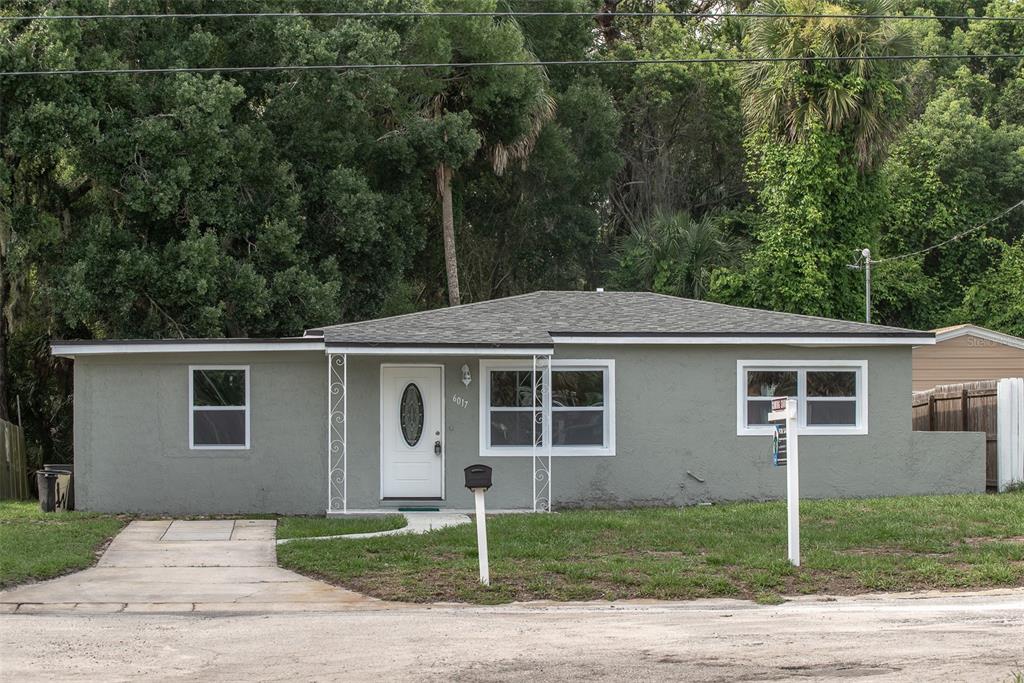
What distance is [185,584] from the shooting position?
14.5m

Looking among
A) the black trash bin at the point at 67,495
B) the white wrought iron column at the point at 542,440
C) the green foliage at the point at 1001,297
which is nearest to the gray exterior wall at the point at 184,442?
the black trash bin at the point at 67,495

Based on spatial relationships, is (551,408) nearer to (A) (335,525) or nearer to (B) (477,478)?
(A) (335,525)

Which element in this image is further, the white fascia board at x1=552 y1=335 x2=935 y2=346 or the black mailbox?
the white fascia board at x1=552 y1=335 x2=935 y2=346

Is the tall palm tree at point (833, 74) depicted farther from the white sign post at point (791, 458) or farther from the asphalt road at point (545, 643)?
the asphalt road at point (545, 643)

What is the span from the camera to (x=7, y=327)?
30641 millimetres

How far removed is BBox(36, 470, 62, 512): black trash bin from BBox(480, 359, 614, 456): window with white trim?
6.60 metres

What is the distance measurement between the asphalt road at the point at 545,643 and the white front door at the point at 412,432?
24.3ft

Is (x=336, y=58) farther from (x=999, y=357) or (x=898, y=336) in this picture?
(x=999, y=357)

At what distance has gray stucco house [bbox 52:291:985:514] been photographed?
809 inches

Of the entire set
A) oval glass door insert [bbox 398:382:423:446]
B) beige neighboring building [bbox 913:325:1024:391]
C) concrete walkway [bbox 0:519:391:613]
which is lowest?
concrete walkway [bbox 0:519:391:613]

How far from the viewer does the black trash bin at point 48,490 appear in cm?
2066

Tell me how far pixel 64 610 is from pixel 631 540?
667 centimetres

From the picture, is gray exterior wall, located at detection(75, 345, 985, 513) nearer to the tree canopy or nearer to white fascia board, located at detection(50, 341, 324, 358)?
white fascia board, located at detection(50, 341, 324, 358)

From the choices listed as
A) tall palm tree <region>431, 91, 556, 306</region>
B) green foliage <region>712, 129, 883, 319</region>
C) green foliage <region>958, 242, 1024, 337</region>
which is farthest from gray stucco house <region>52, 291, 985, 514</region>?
green foliage <region>958, 242, 1024, 337</region>
